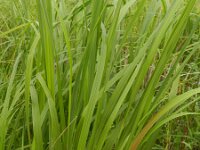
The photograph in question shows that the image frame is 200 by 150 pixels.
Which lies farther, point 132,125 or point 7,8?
point 7,8

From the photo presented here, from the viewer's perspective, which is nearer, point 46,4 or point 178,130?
point 46,4

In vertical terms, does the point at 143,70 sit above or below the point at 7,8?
below

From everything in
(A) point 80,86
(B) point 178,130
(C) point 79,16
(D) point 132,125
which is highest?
(C) point 79,16

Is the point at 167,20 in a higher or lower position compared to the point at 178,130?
higher

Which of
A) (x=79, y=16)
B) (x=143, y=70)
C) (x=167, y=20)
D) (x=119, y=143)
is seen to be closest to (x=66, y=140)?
(x=119, y=143)

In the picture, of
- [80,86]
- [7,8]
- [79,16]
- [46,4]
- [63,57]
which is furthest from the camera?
[7,8]

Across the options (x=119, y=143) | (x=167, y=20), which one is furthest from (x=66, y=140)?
(x=167, y=20)

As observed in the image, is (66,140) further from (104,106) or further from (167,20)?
(167,20)

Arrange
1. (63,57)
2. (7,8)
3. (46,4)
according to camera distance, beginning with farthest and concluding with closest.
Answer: (7,8), (63,57), (46,4)

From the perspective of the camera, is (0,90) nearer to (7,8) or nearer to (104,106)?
(104,106)
